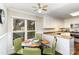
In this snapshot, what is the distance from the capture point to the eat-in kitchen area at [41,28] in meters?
1.13

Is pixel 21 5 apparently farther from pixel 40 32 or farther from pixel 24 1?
pixel 40 32

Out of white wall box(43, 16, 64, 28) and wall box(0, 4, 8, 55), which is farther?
white wall box(43, 16, 64, 28)

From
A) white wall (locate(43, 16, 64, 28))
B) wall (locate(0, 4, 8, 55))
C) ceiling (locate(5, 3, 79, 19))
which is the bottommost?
wall (locate(0, 4, 8, 55))

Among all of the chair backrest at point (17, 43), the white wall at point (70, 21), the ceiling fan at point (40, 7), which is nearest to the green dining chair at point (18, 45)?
the chair backrest at point (17, 43)

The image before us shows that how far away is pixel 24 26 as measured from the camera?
1.20 metres

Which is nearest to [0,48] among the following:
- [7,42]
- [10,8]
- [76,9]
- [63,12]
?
[7,42]

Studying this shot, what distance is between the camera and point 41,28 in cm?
123

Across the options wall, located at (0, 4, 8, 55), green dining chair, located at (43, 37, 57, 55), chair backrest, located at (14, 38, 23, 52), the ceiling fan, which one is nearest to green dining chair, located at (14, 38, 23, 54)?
chair backrest, located at (14, 38, 23, 52)

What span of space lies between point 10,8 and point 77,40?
0.95 meters

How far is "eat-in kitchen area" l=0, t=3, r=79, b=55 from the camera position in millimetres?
1133

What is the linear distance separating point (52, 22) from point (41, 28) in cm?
18

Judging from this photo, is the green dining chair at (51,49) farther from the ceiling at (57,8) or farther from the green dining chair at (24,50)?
the ceiling at (57,8)

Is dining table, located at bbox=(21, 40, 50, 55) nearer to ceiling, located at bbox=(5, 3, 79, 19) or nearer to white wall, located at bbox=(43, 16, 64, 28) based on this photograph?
white wall, located at bbox=(43, 16, 64, 28)

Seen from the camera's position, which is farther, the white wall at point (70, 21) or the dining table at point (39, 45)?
the dining table at point (39, 45)
